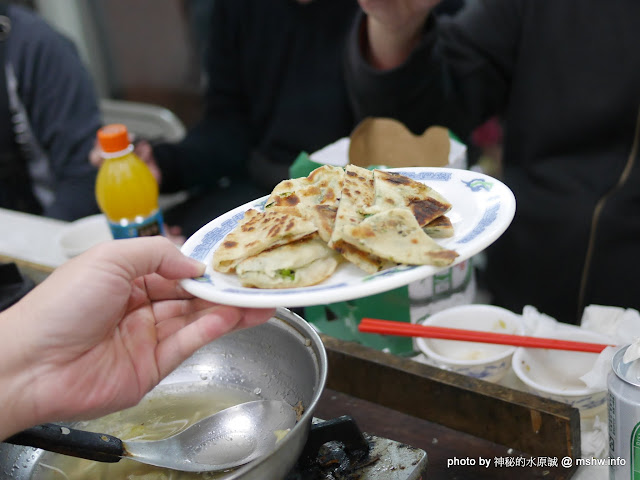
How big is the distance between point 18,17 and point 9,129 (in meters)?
0.50

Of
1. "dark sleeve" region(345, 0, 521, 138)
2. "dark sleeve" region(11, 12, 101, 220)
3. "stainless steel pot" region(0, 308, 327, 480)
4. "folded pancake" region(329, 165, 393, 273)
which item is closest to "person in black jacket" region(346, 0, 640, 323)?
"dark sleeve" region(345, 0, 521, 138)

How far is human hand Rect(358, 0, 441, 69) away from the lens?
1.75 metres

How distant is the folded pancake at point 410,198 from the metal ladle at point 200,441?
0.38 meters

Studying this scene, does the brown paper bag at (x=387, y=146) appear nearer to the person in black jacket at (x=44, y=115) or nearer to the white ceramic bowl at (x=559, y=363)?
the white ceramic bowl at (x=559, y=363)

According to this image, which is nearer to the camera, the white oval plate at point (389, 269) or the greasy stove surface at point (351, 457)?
the white oval plate at point (389, 269)

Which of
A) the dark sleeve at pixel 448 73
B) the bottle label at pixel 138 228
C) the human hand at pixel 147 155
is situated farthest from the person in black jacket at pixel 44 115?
the dark sleeve at pixel 448 73

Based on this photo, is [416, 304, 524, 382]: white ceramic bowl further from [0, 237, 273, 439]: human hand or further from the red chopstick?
[0, 237, 273, 439]: human hand

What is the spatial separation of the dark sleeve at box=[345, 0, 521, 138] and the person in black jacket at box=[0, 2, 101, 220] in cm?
135

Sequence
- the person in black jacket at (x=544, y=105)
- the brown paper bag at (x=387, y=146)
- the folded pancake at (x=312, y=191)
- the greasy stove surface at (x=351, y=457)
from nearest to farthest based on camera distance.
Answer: the greasy stove surface at (x=351, y=457)
the folded pancake at (x=312, y=191)
the brown paper bag at (x=387, y=146)
the person in black jacket at (x=544, y=105)

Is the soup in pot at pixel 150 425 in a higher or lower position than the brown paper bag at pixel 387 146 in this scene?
lower

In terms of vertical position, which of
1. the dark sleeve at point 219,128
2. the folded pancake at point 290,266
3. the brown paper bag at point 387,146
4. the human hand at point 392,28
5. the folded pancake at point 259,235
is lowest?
the dark sleeve at point 219,128

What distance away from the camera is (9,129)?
270cm

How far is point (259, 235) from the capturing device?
96 cm

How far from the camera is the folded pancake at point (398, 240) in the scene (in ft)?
2.81
